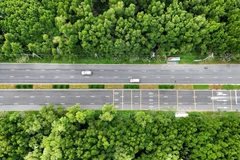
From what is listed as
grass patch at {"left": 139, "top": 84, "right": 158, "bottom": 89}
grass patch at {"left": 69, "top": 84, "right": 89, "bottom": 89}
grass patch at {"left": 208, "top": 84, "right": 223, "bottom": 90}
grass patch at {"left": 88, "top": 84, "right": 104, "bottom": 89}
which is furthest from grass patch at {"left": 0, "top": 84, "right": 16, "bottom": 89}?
grass patch at {"left": 208, "top": 84, "right": 223, "bottom": 90}

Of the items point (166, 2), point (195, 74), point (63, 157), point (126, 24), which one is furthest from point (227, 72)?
point (63, 157)

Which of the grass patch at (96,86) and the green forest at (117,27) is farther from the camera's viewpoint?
the grass patch at (96,86)

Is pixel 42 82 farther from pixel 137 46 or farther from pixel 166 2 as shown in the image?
pixel 166 2

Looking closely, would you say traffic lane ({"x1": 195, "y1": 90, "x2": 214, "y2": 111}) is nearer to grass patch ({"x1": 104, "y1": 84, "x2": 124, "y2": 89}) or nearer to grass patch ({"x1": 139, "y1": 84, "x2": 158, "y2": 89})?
grass patch ({"x1": 139, "y1": 84, "x2": 158, "y2": 89})

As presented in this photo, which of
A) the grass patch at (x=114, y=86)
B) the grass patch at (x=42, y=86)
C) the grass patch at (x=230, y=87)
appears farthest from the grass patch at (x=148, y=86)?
the grass patch at (x=42, y=86)

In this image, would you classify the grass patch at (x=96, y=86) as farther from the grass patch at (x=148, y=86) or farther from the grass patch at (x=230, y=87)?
the grass patch at (x=230, y=87)

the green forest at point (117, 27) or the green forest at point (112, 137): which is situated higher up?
the green forest at point (117, 27)
